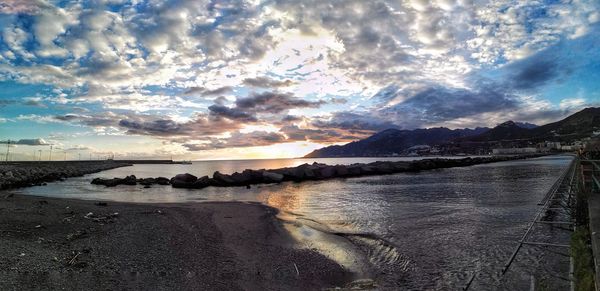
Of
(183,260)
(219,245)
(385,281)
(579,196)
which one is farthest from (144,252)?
(579,196)

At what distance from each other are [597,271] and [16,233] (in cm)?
1372

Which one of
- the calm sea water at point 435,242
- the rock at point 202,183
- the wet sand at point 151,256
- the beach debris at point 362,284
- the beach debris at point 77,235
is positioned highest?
the rock at point 202,183

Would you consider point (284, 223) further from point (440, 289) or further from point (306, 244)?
point (440, 289)

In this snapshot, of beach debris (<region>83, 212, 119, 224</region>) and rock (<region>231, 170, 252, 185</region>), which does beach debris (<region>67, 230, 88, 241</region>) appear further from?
rock (<region>231, 170, 252, 185</region>)

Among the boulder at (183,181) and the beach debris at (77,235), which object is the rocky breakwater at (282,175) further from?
the beach debris at (77,235)

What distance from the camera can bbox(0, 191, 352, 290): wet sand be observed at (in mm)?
6633

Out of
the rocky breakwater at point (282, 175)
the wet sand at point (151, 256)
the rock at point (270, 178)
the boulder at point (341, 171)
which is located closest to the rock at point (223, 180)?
the rocky breakwater at point (282, 175)

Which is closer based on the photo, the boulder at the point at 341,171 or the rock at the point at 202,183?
the rock at the point at 202,183

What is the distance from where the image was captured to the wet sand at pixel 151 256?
6.63 m

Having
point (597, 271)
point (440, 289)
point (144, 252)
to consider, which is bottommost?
point (440, 289)

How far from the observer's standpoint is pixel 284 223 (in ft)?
46.8

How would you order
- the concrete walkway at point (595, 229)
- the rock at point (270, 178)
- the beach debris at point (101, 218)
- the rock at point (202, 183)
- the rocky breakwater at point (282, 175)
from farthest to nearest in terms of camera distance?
the rock at point (270, 178)
the rocky breakwater at point (282, 175)
the rock at point (202, 183)
the beach debris at point (101, 218)
the concrete walkway at point (595, 229)

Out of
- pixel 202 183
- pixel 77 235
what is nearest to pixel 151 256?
pixel 77 235

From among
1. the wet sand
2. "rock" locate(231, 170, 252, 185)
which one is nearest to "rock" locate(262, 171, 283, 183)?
"rock" locate(231, 170, 252, 185)
